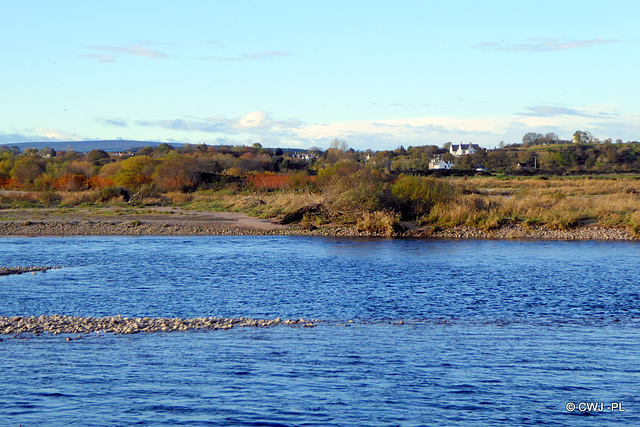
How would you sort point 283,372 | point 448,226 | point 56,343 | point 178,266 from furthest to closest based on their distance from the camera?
1. point 448,226
2. point 178,266
3. point 56,343
4. point 283,372

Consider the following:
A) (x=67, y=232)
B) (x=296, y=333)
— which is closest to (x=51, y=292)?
(x=296, y=333)

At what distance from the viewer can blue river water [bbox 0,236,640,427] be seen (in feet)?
30.0

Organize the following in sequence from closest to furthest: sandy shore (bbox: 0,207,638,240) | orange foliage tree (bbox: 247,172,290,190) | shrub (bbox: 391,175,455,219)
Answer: sandy shore (bbox: 0,207,638,240) < shrub (bbox: 391,175,455,219) < orange foliage tree (bbox: 247,172,290,190)

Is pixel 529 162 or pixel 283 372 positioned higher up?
pixel 529 162

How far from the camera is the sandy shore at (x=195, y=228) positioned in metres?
35.6

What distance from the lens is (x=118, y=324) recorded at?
47.0ft

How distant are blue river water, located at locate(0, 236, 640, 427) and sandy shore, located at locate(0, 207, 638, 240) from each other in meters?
11.6

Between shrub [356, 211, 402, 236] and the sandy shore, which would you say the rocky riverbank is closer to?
shrub [356, 211, 402, 236]

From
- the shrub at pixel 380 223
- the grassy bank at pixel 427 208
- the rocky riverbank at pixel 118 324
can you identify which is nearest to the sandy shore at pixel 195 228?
the shrub at pixel 380 223

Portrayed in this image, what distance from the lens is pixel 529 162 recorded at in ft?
422

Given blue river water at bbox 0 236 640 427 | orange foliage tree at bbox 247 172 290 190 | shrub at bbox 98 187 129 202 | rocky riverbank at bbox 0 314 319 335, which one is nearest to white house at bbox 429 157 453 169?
orange foliage tree at bbox 247 172 290 190

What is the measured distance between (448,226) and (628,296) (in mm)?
19446

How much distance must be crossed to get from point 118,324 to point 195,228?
82.8ft

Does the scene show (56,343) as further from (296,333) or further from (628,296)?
(628,296)
